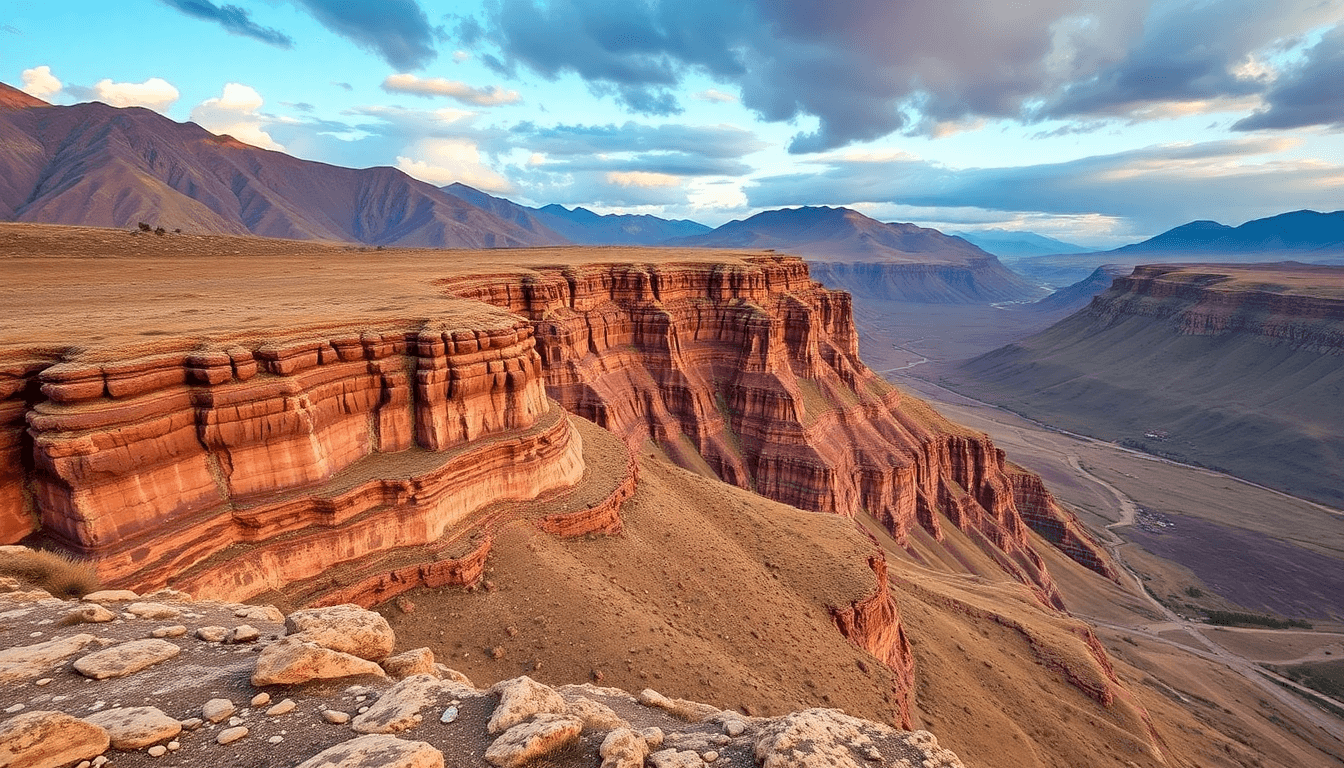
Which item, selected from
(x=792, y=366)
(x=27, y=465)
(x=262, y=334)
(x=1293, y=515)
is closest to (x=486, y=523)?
(x=262, y=334)

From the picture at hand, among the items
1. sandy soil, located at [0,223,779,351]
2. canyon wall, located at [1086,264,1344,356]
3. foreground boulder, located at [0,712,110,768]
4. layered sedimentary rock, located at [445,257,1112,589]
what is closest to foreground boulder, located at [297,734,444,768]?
foreground boulder, located at [0,712,110,768]

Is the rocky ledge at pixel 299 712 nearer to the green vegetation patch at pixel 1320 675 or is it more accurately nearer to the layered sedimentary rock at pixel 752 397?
the layered sedimentary rock at pixel 752 397

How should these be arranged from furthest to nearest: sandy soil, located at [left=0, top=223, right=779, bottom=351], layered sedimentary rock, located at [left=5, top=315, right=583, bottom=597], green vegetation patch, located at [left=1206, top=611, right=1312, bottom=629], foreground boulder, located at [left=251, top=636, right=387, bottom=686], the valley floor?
green vegetation patch, located at [left=1206, top=611, right=1312, bottom=629]
the valley floor
sandy soil, located at [left=0, top=223, right=779, bottom=351]
layered sedimentary rock, located at [left=5, top=315, right=583, bottom=597]
foreground boulder, located at [left=251, top=636, right=387, bottom=686]

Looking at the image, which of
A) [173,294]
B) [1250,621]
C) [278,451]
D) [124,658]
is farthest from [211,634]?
[1250,621]

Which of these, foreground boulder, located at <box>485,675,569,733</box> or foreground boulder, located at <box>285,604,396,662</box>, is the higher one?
foreground boulder, located at <box>285,604,396,662</box>

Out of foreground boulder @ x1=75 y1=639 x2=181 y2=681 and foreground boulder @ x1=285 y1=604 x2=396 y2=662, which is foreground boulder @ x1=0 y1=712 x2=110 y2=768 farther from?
foreground boulder @ x1=285 y1=604 x2=396 y2=662

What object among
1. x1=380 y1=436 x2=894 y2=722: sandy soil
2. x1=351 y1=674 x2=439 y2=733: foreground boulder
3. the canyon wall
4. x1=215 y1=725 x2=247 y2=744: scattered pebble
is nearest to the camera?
x1=215 y1=725 x2=247 y2=744: scattered pebble

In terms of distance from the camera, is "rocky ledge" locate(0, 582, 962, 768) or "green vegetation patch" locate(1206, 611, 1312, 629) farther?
"green vegetation patch" locate(1206, 611, 1312, 629)
